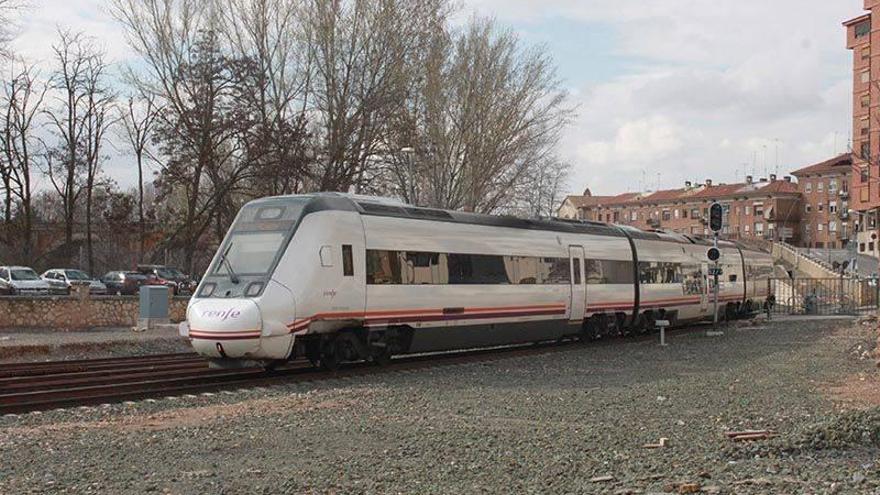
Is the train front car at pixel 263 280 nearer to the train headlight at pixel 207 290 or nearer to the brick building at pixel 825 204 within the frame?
the train headlight at pixel 207 290

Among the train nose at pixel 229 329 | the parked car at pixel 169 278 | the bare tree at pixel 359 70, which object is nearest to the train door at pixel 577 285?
the train nose at pixel 229 329

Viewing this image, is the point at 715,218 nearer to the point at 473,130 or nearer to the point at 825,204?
the point at 473,130

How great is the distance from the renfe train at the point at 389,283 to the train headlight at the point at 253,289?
26mm

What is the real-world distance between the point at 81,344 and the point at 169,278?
26080mm

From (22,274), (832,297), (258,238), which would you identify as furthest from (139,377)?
(832,297)

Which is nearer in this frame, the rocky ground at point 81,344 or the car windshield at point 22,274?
the rocky ground at point 81,344

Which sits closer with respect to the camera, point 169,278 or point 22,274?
point 22,274

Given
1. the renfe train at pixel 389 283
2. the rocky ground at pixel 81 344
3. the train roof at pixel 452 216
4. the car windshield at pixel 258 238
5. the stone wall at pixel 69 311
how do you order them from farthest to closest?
1. the stone wall at pixel 69 311
2. the rocky ground at pixel 81 344
3. the train roof at pixel 452 216
4. the car windshield at pixel 258 238
5. the renfe train at pixel 389 283

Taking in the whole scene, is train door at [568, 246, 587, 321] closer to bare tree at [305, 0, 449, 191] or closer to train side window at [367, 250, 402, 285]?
train side window at [367, 250, 402, 285]

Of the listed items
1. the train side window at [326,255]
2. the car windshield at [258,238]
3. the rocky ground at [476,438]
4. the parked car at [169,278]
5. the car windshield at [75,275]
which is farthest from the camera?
the car windshield at [75,275]

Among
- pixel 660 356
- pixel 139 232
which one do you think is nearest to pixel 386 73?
pixel 139 232

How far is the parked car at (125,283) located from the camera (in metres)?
47.9

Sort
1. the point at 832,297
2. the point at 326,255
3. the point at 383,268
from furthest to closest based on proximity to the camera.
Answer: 1. the point at 832,297
2. the point at 383,268
3. the point at 326,255

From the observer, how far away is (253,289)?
52.4 feet
